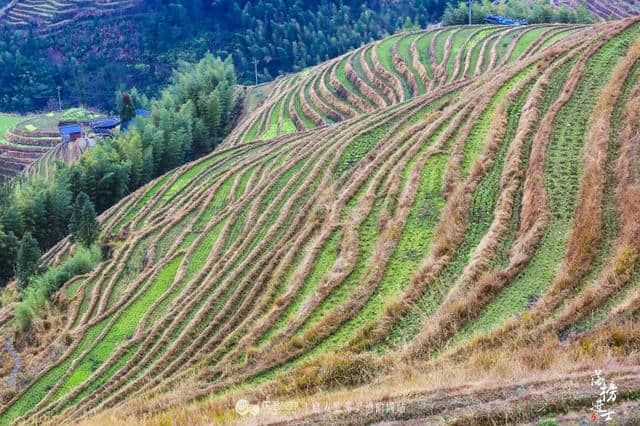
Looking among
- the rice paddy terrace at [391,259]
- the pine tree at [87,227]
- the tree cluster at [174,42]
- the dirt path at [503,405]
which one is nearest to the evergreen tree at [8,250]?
the pine tree at [87,227]

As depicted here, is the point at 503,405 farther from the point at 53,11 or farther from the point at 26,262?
the point at 53,11

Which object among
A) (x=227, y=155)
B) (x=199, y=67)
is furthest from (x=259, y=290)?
(x=199, y=67)

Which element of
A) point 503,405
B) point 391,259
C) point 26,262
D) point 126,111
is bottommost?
point 126,111

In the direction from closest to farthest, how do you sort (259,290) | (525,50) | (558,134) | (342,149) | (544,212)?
(544,212) → (259,290) → (558,134) → (342,149) → (525,50)

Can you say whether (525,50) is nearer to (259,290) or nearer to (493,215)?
(493,215)

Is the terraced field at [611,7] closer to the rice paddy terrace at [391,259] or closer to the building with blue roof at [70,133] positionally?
the rice paddy terrace at [391,259]

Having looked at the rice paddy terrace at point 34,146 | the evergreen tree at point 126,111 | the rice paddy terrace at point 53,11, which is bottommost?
the rice paddy terrace at point 34,146

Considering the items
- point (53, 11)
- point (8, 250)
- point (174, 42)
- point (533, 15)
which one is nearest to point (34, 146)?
point (174, 42)
